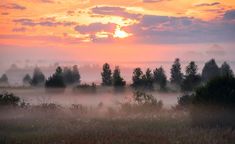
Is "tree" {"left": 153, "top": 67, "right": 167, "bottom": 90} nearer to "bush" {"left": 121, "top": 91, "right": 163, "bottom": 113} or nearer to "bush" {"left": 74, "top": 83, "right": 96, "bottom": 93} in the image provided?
"bush" {"left": 74, "top": 83, "right": 96, "bottom": 93}

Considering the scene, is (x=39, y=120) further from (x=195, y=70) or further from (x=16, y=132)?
(x=195, y=70)

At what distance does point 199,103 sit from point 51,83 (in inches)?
1552

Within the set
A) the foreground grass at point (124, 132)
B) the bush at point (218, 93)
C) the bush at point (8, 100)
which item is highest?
the bush at point (218, 93)

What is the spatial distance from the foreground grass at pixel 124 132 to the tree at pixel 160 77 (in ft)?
117

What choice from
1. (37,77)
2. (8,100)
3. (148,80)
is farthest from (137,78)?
(37,77)

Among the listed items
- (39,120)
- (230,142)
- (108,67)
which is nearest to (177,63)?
(108,67)

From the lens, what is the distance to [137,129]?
985 inches

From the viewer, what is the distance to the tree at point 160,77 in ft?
220

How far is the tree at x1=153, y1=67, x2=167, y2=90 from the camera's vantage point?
220 feet

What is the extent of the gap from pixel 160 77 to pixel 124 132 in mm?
44252

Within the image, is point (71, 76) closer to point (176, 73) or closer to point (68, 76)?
point (68, 76)

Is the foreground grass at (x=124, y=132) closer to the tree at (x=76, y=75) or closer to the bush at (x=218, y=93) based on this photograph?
the bush at (x=218, y=93)

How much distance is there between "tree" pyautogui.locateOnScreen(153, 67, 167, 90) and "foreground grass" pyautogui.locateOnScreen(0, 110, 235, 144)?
35740mm

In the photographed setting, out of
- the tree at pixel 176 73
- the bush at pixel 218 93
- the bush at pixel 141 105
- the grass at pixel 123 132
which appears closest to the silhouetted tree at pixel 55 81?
the tree at pixel 176 73
